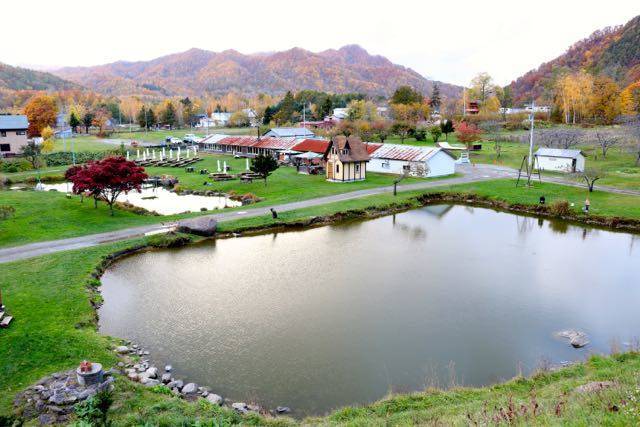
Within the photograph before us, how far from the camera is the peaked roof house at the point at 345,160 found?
133 feet

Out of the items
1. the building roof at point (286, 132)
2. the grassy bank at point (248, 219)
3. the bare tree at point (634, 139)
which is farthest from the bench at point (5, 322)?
the building roof at point (286, 132)

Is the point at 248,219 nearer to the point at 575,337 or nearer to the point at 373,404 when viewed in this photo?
the point at 373,404

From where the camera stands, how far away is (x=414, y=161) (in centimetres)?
4262

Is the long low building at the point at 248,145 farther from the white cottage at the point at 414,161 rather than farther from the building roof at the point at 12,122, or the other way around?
the building roof at the point at 12,122

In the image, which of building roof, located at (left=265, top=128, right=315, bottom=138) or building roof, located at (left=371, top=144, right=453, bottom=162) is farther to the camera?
building roof, located at (left=265, top=128, right=315, bottom=138)

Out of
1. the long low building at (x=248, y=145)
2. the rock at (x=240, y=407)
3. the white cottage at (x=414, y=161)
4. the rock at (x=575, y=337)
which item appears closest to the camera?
the rock at (x=240, y=407)

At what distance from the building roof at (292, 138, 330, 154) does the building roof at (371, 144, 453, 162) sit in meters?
6.53

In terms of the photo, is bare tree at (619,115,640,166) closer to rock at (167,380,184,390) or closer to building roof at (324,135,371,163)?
building roof at (324,135,371,163)

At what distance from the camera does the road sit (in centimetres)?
2203

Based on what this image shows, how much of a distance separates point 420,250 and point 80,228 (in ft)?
59.0

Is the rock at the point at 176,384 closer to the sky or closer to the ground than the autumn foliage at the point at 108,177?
closer to the ground

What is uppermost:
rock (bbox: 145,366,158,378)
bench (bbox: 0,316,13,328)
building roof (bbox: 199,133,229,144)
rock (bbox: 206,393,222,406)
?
building roof (bbox: 199,133,229,144)

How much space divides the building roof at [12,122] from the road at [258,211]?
37.3m

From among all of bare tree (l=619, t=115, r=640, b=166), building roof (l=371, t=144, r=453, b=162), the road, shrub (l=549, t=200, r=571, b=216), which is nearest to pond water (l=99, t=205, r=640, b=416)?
the road
